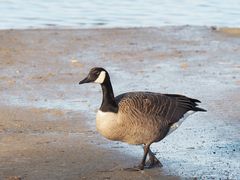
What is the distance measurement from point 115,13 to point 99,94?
9.82 meters

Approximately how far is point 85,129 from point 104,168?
61.4 inches

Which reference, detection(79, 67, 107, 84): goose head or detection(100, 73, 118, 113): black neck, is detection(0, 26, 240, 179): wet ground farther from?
detection(79, 67, 107, 84): goose head

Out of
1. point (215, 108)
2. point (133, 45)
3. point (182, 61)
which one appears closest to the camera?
point (215, 108)

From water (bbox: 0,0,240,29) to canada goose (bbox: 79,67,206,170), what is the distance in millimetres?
9995

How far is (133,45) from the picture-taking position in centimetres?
1511

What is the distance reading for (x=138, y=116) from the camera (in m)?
7.37

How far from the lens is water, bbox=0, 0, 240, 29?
18.3 metres

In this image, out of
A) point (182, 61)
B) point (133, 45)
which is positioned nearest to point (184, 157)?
point (182, 61)

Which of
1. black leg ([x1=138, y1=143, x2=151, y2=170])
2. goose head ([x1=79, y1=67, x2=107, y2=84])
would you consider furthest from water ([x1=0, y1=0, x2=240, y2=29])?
black leg ([x1=138, y1=143, x2=151, y2=170])

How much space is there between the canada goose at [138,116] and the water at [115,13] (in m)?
9.99

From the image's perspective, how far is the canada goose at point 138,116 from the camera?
7.31 m

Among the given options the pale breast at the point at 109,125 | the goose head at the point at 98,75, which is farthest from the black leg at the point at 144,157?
the goose head at the point at 98,75

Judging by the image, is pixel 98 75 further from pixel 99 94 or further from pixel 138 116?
pixel 99 94

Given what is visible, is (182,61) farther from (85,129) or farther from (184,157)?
(184,157)
